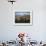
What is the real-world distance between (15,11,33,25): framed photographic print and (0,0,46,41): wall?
0.15m

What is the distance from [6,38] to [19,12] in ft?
3.49

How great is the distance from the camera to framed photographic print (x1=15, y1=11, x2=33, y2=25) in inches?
185

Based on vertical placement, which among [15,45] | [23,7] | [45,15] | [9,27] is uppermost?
→ [23,7]

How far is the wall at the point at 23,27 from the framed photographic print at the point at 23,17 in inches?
5.7

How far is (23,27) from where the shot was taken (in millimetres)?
4719

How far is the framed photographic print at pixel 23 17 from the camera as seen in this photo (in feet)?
15.4

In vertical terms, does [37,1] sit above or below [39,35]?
above

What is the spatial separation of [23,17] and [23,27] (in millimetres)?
367

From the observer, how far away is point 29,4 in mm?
4703

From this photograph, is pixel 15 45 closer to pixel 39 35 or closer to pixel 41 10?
pixel 39 35

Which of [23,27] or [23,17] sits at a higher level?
[23,17]

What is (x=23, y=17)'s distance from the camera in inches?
186

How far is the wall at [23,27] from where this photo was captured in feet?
15.4

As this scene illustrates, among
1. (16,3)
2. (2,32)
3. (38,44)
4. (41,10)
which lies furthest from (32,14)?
(38,44)
